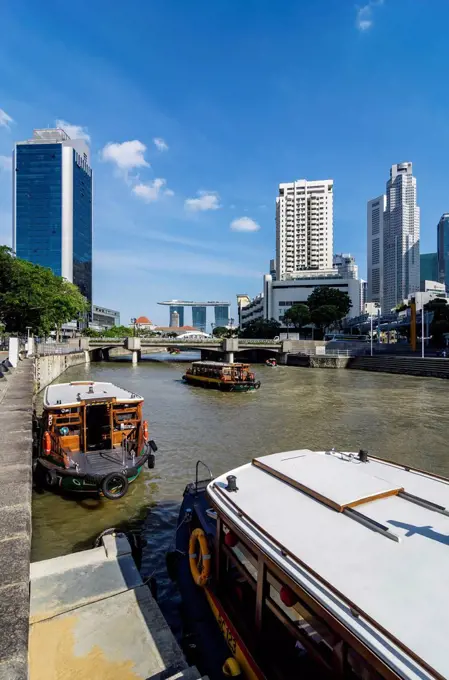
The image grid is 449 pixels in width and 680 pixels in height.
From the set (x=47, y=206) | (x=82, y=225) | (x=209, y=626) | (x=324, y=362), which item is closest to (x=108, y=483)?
(x=209, y=626)

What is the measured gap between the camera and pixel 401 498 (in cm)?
407

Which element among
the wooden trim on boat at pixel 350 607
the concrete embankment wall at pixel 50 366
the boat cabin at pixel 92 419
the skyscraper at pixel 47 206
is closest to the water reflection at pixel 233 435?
the boat cabin at pixel 92 419

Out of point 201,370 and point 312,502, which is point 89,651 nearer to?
point 312,502

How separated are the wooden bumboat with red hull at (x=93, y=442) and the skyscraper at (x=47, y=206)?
13801 cm

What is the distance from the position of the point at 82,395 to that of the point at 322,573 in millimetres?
9391

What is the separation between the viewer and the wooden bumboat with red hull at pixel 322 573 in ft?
8.32

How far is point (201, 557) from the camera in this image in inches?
200

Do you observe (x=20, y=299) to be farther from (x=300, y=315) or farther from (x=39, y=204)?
(x=39, y=204)

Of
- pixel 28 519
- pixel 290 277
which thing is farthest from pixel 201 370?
pixel 290 277

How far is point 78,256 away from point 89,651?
156m

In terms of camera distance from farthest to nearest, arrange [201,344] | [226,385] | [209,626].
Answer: [201,344] → [226,385] → [209,626]

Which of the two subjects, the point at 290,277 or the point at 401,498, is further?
the point at 290,277

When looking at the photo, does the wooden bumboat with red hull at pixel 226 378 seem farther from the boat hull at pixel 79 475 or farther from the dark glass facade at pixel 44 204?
the dark glass facade at pixel 44 204

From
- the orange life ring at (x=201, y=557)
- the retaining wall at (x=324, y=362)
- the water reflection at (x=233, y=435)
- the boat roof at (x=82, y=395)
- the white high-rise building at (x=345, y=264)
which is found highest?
the white high-rise building at (x=345, y=264)
